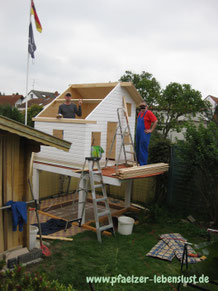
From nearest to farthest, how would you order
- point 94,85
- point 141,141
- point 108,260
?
1. point 108,260
2. point 141,141
3. point 94,85

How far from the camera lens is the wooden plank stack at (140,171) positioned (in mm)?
9172

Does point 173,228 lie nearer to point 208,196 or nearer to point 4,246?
point 208,196

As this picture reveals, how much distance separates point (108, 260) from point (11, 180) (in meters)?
3.37

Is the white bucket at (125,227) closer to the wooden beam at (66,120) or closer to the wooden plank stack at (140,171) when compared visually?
the wooden plank stack at (140,171)

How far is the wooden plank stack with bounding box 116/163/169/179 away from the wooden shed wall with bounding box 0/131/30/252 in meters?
3.35

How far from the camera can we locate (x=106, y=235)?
942 cm

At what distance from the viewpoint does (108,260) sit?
7.47 m

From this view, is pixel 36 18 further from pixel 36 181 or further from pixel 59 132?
pixel 36 181

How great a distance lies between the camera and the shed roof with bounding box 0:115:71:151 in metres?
5.74

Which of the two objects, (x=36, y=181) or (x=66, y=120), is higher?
(x=66, y=120)

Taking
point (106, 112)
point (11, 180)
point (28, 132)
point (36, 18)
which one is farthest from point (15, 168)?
point (36, 18)

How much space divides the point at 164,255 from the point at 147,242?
3.44ft

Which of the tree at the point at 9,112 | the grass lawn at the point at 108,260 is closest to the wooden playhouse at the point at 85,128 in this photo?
the grass lawn at the point at 108,260

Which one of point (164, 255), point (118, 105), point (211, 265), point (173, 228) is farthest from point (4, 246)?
point (118, 105)
